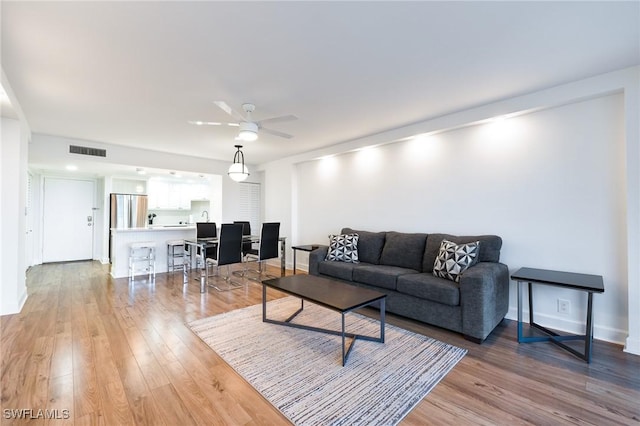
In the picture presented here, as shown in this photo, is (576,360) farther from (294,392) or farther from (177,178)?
(177,178)

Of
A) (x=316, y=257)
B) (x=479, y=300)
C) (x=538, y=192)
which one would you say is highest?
(x=538, y=192)

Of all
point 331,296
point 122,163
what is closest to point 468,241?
point 331,296

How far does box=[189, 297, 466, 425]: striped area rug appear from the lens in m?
1.79

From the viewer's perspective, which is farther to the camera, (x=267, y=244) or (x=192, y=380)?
(x=267, y=244)

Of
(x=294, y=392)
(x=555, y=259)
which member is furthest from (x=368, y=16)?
(x=555, y=259)

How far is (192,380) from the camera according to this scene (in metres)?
2.07

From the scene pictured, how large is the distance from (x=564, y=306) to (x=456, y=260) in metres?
1.16

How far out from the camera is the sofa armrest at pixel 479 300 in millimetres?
2619

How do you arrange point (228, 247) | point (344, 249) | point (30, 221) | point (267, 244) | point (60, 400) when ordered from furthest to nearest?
point (30, 221)
point (267, 244)
point (228, 247)
point (344, 249)
point (60, 400)

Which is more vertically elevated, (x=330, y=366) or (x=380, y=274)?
(x=380, y=274)

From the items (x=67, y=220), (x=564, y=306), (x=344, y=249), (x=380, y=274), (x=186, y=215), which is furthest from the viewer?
(x=186, y=215)

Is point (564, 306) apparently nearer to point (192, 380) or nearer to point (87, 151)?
point (192, 380)

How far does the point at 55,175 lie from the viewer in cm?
654

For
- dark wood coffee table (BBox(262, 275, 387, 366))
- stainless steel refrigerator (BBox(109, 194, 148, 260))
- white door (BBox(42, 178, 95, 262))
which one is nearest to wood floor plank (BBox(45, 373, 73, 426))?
dark wood coffee table (BBox(262, 275, 387, 366))
